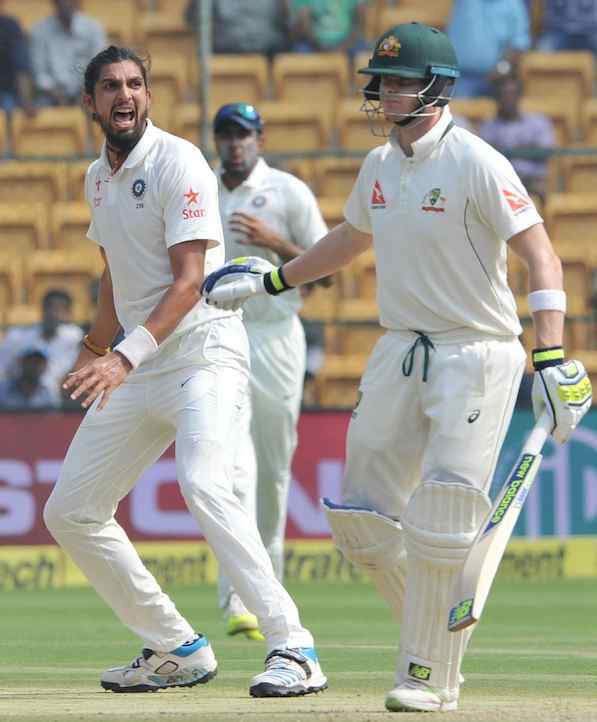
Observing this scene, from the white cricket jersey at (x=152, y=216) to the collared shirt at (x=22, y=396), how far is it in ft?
19.2

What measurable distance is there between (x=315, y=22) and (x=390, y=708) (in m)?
10.5

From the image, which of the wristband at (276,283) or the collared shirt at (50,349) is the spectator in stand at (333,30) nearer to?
the collared shirt at (50,349)

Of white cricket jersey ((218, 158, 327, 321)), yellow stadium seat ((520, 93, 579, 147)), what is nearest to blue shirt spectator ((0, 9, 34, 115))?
yellow stadium seat ((520, 93, 579, 147))

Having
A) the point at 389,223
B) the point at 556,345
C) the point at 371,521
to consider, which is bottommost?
the point at 371,521

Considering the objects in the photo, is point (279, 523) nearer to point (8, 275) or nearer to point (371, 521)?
point (371, 521)

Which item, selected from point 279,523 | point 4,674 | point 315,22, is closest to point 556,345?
point 4,674

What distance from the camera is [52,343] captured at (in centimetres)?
1184

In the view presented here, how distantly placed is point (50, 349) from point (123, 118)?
19.9 feet

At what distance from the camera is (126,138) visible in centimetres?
589

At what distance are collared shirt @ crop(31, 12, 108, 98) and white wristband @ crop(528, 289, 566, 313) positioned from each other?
9861mm

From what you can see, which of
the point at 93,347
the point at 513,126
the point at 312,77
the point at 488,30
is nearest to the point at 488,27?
the point at 488,30

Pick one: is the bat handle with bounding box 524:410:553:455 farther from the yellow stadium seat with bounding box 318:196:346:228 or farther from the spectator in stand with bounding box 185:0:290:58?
the spectator in stand with bounding box 185:0:290:58

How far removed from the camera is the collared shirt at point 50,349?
11773mm

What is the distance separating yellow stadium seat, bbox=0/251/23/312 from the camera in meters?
13.3
